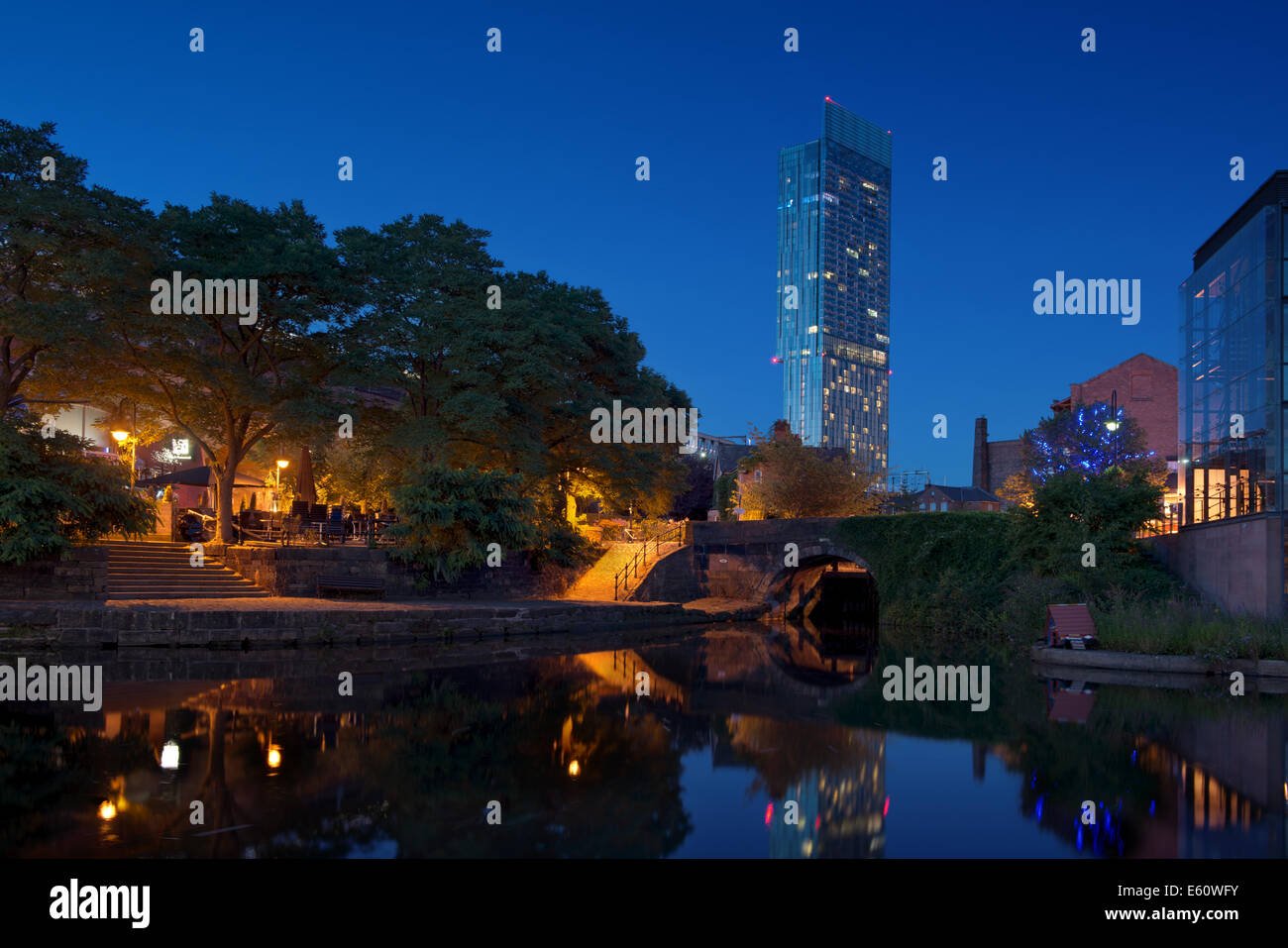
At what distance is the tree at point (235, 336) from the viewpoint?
22828 mm

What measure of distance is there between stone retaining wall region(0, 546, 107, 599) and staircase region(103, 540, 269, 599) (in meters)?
0.48

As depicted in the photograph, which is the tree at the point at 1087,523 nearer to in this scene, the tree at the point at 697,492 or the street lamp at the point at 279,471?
the street lamp at the point at 279,471

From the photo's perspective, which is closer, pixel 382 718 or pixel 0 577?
pixel 382 718

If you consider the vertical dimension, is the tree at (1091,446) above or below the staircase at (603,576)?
above

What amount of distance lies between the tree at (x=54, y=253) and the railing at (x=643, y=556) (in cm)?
1764

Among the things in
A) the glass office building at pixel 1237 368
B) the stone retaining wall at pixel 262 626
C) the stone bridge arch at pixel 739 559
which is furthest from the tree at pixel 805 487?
the stone retaining wall at pixel 262 626

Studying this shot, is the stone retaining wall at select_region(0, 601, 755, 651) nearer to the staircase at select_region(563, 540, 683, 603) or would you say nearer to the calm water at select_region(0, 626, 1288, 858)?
the calm water at select_region(0, 626, 1288, 858)

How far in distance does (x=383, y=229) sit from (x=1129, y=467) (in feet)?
105

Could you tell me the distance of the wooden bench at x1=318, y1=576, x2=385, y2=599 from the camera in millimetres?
22562

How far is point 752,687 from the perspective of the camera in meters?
15.1

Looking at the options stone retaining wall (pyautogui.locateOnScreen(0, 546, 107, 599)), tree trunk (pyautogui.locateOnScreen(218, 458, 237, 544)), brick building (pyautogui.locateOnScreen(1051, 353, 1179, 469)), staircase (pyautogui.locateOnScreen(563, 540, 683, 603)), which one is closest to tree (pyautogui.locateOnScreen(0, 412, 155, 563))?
stone retaining wall (pyautogui.locateOnScreen(0, 546, 107, 599))
